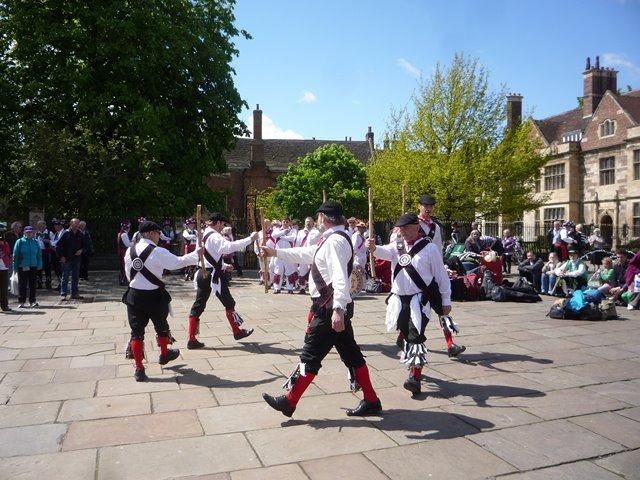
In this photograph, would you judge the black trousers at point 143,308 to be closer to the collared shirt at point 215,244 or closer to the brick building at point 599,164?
the collared shirt at point 215,244

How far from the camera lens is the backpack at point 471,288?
12.9 m

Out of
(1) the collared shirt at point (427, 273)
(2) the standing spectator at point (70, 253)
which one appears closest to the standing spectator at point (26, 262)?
(2) the standing spectator at point (70, 253)

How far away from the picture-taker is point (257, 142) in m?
56.2

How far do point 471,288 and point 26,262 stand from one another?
31.7ft

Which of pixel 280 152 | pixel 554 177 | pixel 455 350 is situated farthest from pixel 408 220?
pixel 280 152

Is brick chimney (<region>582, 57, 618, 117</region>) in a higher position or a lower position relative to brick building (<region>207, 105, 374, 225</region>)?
higher

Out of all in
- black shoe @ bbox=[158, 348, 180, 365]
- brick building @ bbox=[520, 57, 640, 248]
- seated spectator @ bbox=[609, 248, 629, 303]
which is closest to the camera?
black shoe @ bbox=[158, 348, 180, 365]

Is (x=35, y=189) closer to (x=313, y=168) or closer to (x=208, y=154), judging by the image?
(x=208, y=154)

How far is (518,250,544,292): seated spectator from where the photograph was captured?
14547 millimetres

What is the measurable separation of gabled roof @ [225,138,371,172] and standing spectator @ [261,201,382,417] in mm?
52177

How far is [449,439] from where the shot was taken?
444cm

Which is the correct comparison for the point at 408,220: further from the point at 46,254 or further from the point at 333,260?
the point at 46,254

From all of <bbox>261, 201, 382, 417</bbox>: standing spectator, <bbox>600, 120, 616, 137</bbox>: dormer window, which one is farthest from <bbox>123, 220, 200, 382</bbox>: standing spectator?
<bbox>600, 120, 616, 137</bbox>: dormer window

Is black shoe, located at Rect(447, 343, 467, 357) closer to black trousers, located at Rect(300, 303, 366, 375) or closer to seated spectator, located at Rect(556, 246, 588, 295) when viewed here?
black trousers, located at Rect(300, 303, 366, 375)
